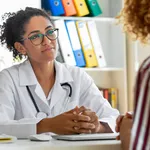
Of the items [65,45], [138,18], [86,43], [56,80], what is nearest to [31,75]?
[56,80]

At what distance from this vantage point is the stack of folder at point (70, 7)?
3.55 meters

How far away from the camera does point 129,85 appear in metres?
3.77

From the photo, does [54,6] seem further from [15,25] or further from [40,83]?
[40,83]

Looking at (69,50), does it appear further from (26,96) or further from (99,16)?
(26,96)

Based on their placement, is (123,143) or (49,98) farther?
(49,98)

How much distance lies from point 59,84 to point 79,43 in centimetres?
108

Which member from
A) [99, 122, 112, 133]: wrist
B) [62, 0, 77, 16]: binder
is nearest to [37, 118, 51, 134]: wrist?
[99, 122, 112, 133]: wrist

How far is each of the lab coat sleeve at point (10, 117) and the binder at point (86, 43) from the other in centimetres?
120

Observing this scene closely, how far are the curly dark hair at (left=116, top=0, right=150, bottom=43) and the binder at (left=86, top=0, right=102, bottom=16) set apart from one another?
8.41 ft

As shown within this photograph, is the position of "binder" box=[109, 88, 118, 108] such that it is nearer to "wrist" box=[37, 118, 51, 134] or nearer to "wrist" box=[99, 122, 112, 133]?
"wrist" box=[99, 122, 112, 133]

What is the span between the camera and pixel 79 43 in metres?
3.57

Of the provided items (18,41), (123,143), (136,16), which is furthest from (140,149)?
(18,41)

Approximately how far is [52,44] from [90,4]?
122 centimetres

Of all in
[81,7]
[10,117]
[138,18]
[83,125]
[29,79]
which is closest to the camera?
[138,18]
